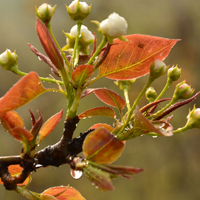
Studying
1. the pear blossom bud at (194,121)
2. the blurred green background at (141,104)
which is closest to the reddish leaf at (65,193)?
the pear blossom bud at (194,121)

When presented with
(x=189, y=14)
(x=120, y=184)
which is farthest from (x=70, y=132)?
(x=189, y=14)

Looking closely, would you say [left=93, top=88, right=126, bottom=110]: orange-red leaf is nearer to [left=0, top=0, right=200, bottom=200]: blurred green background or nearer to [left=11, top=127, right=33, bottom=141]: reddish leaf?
[left=11, top=127, right=33, bottom=141]: reddish leaf

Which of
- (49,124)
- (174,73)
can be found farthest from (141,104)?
(49,124)

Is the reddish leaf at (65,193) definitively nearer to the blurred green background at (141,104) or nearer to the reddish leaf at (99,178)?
the reddish leaf at (99,178)

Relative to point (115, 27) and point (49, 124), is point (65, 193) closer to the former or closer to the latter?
point (49, 124)

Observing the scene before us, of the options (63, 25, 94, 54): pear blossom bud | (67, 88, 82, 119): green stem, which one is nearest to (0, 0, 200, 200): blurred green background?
(63, 25, 94, 54): pear blossom bud

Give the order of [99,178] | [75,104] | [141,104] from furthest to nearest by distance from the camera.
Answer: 1. [141,104]
2. [75,104]
3. [99,178]
